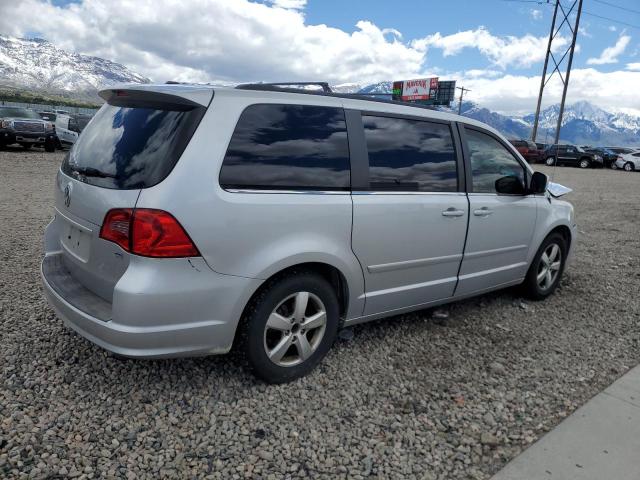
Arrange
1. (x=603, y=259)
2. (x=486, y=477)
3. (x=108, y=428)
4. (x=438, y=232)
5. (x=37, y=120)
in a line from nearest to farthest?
(x=486, y=477)
(x=108, y=428)
(x=438, y=232)
(x=603, y=259)
(x=37, y=120)

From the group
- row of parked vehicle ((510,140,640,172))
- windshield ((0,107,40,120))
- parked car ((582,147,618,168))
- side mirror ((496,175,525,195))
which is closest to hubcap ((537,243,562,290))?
side mirror ((496,175,525,195))

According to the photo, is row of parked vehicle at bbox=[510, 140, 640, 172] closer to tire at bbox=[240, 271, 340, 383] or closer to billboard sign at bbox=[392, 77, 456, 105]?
tire at bbox=[240, 271, 340, 383]

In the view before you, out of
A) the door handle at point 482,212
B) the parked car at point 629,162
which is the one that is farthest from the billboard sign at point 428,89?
the door handle at point 482,212

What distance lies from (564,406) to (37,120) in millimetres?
20583

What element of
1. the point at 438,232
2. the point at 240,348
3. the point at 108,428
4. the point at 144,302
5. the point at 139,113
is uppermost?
the point at 139,113

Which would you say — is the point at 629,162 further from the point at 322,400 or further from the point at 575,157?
the point at 322,400

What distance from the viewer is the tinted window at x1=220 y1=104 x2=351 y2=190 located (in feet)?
8.75

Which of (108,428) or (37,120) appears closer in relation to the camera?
(108,428)

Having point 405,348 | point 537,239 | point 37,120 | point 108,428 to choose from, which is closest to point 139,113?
point 108,428

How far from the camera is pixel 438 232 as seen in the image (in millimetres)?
3531

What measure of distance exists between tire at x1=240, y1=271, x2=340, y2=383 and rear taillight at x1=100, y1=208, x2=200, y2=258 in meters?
0.56

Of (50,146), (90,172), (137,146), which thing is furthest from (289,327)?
(50,146)

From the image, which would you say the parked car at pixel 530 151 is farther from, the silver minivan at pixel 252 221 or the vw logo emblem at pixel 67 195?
the vw logo emblem at pixel 67 195

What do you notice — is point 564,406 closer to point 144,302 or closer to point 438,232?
point 438,232
